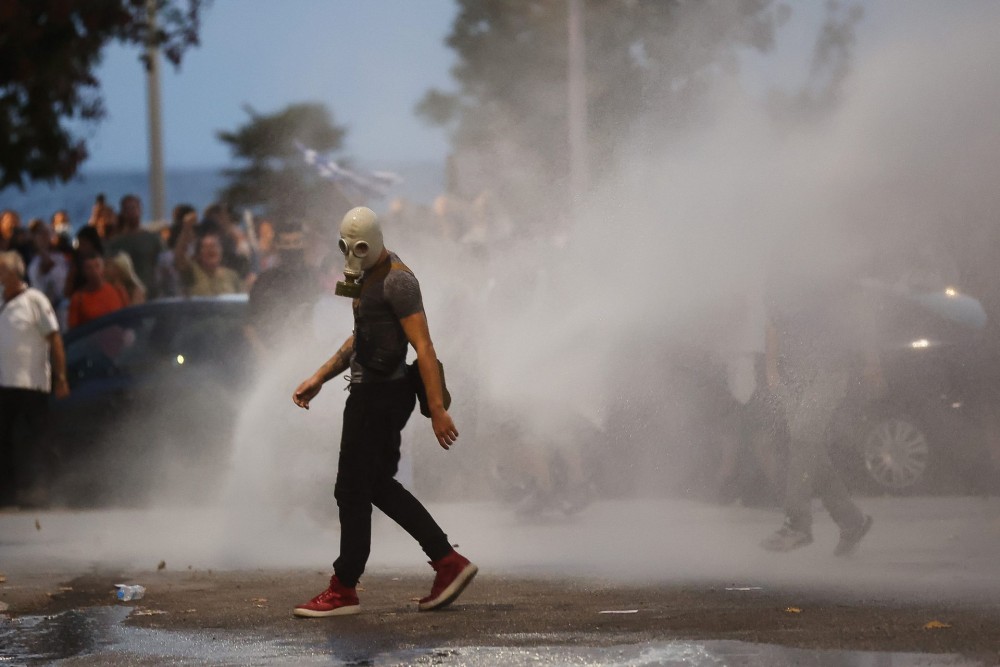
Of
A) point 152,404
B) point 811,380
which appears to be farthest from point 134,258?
point 811,380

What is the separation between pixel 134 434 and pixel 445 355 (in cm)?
309

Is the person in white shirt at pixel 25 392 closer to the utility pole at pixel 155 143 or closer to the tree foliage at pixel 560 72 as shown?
the tree foliage at pixel 560 72

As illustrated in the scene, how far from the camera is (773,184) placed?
10.7 metres

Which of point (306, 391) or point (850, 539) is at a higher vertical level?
point (306, 391)

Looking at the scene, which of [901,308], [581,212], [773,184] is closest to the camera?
[773,184]

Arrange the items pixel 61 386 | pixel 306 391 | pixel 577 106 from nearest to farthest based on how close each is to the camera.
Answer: pixel 306 391, pixel 577 106, pixel 61 386

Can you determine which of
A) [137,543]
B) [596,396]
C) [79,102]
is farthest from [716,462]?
[79,102]

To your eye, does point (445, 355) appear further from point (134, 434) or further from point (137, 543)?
point (134, 434)

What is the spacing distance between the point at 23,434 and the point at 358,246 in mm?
6251

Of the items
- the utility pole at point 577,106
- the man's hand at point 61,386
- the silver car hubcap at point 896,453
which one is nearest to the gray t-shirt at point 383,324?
the utility pole at point 577,106

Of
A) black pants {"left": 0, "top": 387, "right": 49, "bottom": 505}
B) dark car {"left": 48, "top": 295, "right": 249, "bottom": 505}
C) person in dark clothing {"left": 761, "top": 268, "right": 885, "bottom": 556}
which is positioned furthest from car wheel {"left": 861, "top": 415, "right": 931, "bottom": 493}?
black pants {"left": 0, "top": 387, "right": 49, "bottom": 505}

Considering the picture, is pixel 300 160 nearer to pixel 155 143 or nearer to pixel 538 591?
pixel 538 591

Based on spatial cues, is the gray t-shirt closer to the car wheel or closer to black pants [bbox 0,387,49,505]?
the car wheel

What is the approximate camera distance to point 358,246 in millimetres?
8078
